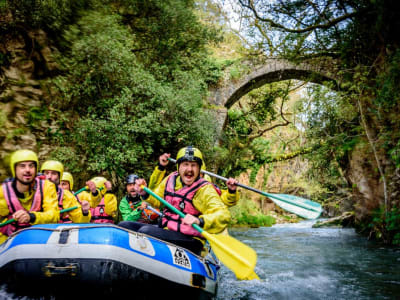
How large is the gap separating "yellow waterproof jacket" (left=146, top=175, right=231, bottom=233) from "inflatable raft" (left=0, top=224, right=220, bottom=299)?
56 centimetres

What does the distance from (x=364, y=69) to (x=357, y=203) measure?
12.9 ft

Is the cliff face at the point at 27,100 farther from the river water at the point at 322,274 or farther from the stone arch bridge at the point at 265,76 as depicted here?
the stone arch bridge at the point at 265,76

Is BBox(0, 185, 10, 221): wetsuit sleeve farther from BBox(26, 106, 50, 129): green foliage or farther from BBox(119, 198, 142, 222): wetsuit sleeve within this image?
BBox(26, 106, 50, 129): green foliage

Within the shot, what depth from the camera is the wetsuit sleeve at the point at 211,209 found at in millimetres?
2947

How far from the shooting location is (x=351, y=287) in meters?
4.33

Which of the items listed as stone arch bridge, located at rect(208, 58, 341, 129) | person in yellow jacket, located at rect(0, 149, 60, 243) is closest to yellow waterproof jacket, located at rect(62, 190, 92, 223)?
person in yellow jacket, located at rect(0, 149, 60, 243)

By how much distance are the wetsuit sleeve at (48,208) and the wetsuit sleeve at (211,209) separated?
4.95 feet

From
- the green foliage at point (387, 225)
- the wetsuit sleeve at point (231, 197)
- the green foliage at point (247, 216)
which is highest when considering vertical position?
the wetsuit sleeve at point (231, 197)

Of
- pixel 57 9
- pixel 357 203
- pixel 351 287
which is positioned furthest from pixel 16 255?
pixel 357 203

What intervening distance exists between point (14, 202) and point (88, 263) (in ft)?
4.88

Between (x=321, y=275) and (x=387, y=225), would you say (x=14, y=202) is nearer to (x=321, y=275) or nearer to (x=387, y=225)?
(x=321, y=275)

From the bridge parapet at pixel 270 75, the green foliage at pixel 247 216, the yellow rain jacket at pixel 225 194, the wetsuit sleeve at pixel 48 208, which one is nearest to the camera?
the wetsuit sleeve at pixel 48 208

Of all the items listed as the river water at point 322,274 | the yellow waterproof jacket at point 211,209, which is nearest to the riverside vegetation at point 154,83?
the river water at point 322,274

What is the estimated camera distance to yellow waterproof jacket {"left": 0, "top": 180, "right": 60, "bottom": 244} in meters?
3.15
